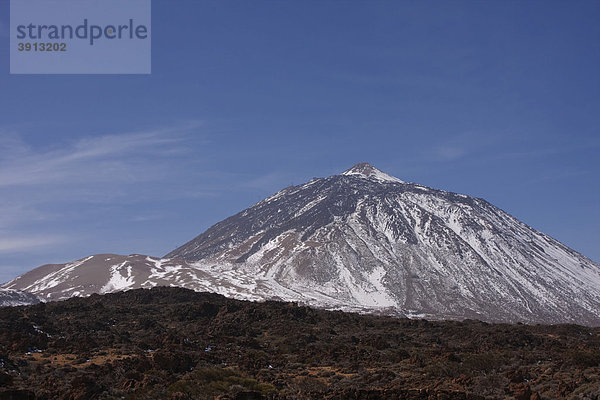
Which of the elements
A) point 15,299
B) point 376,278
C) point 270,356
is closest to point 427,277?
point 376,278

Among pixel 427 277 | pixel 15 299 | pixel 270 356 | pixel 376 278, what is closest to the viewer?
pixel 270 356

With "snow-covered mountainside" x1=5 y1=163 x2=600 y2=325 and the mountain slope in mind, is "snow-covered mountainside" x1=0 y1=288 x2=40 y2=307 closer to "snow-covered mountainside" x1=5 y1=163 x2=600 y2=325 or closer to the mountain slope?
"snow-covered mountainside" x1=5 y1=163 x2=600 y2=325

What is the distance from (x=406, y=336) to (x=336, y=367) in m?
14.0

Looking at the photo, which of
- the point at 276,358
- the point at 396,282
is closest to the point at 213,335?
the point at 276,358

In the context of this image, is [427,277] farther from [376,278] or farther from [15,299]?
[15,299]

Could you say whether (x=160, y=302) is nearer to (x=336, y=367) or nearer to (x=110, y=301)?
(x=110, y=301)

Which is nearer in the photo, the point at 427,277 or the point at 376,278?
the point at 376,278

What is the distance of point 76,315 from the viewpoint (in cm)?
4991

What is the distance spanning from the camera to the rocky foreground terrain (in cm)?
2503

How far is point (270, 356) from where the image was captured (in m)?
36.8

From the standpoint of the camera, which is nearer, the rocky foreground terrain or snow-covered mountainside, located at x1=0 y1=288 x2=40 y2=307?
the rocky foreground terrain

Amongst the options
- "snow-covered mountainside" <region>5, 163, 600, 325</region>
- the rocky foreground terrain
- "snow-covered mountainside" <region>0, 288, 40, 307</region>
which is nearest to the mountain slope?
"snow-covered mountainside" <region>5, 163, 600, 325</region>

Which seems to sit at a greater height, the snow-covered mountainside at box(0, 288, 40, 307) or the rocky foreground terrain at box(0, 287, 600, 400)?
the snow-covered mountainside at box(0, 288, 40, 307)

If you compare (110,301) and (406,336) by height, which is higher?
(110,301)
